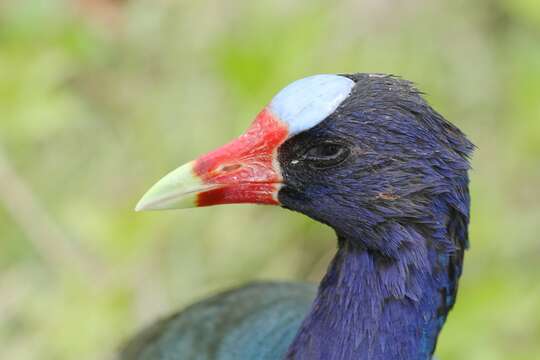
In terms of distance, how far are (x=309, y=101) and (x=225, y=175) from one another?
243mm

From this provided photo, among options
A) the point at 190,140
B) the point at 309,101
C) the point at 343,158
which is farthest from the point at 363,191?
the point at 190,140

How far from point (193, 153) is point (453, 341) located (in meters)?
1.16

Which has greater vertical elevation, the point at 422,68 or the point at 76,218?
the point at 422,68

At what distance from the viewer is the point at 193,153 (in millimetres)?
3490

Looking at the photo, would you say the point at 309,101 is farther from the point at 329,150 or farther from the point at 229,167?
the point at 229,167

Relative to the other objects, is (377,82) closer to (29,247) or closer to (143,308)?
(143,308)

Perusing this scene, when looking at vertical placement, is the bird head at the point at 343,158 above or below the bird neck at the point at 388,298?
above

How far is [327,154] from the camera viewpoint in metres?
1.93

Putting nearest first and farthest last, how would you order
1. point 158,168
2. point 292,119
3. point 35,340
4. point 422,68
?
point 292,119, point 35,340, point 158,168, point 422,68

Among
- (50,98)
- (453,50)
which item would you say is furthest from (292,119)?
(453,50)

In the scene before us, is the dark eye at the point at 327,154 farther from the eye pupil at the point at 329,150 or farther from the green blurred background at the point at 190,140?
the green blurred background at the point at 190,140

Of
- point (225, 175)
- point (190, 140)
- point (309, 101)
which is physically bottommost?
point (190, 140)

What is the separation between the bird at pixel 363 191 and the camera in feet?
6.28

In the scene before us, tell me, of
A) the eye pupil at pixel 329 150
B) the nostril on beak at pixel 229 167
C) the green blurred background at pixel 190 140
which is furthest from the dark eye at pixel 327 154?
the green blurred background at pixel 190 140
